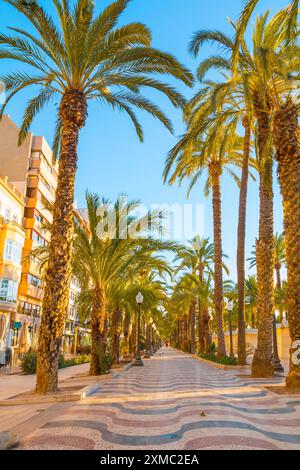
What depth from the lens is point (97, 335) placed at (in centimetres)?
1591

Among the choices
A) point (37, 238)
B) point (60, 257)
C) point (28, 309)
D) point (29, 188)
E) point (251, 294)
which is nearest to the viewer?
point (60, 257)

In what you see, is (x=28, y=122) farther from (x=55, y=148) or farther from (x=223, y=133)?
(x=223, y=133)

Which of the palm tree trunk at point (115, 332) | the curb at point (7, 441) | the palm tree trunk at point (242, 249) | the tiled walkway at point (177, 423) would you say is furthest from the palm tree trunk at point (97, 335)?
the curb at point (7, 441)

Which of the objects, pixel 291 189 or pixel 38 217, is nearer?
pixel 291 189

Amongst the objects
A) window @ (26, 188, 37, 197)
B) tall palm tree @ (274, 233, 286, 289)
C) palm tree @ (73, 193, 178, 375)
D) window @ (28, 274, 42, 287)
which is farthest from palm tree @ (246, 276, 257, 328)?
palm tree @ (73, 193, 178, 375)

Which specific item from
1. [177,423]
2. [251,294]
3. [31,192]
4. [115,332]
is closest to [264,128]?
[177,423]

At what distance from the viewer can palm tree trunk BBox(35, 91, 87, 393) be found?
33.4 feet

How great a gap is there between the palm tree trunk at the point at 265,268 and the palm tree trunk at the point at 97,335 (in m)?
5.99

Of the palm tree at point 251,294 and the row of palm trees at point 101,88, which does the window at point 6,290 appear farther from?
the palm tree at point 251,294

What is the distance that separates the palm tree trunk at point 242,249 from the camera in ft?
64.7

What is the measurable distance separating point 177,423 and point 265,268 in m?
→ 9.39

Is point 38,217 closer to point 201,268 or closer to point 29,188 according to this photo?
point 29,188

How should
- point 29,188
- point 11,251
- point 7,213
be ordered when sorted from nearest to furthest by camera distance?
1. point 11,251
2. point 7,213
3. point 29,188

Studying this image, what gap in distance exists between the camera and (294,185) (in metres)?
11.1
